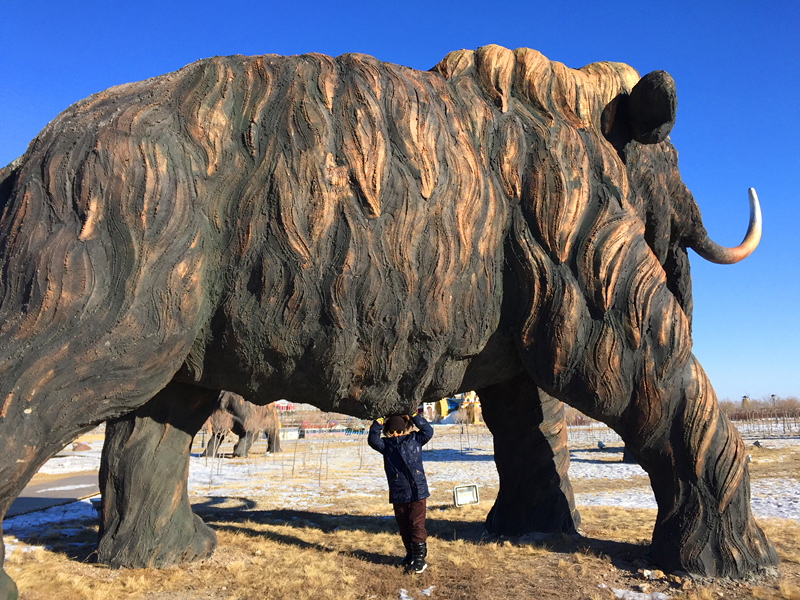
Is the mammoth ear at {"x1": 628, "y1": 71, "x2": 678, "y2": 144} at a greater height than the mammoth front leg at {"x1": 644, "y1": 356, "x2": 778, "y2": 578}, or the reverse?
the mammoth ear at {"x1": 628, "y1": 71, "x2": 678, "y2": 144}

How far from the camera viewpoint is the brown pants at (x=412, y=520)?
3541 millimetres

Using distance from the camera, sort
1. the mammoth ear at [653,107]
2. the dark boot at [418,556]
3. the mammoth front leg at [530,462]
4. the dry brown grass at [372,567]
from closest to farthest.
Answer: the dry brown grass at [372,567], the mammoth ear at [653,107], the dark boot at [418,556], the mammoth front leg at [530,462]

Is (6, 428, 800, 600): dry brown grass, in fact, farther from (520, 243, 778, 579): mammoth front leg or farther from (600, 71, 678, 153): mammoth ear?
(600, 71, 678, 153): mammoth ear

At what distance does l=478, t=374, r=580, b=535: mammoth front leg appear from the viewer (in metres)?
4.25

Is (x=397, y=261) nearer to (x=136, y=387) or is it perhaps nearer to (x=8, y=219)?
(x=136, y=387)

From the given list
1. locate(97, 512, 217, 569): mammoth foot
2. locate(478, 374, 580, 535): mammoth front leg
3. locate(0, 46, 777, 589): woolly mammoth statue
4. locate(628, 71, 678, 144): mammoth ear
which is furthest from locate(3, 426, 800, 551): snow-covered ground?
locate(628, 71, 678, 144): mammoth ear

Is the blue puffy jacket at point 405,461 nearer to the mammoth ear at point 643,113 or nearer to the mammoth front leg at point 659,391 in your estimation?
the mammoth front leg at point 659,391

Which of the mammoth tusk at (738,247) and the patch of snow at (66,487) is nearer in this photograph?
the mammoth tusk at (738,247)

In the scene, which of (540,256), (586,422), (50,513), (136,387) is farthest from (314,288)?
(586,422)

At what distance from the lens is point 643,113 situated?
345 cm

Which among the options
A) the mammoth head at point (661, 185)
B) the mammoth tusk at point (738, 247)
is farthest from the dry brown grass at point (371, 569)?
the mammoth tusk at point (738, 247)

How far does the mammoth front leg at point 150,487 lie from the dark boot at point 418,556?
1.33 metres

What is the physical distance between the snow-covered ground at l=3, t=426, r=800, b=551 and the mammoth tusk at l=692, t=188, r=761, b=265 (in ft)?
7.40

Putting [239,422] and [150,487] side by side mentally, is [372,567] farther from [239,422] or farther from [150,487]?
[239,422]
